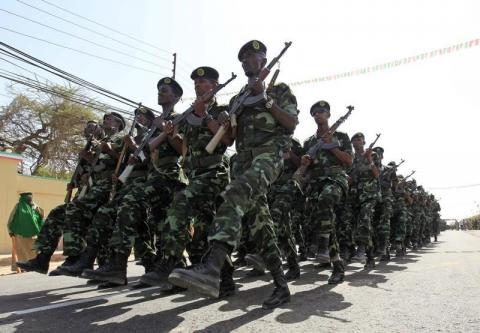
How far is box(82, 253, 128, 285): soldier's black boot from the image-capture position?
4434 millimetres

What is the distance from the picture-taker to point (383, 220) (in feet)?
28.5

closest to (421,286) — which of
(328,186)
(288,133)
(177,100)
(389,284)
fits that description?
(389,284)

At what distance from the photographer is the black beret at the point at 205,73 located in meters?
4.73

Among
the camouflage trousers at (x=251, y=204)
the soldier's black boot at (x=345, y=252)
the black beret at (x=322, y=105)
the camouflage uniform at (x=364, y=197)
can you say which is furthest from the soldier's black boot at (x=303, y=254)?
the camouflage trousers at (x=251, y=204)

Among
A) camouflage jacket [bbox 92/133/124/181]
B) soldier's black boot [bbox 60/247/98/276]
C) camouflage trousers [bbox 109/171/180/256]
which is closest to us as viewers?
camouflage trousers [bbox 109/171/180/256]

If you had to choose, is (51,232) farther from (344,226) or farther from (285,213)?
(344,226)

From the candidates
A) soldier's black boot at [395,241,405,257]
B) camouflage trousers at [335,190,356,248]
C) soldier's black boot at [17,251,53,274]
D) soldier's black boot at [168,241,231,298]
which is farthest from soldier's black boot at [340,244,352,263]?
soldier's black boot at [168,241,231,298]

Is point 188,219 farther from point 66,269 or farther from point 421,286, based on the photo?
point 421,286

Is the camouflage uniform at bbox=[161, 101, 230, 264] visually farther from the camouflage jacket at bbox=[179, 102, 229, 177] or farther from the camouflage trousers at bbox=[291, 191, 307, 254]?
the camouflage trousers at bbox=[291, 191, 307, 254]

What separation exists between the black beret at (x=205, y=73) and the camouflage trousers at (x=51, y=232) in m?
2.54

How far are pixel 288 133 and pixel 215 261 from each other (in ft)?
4.88

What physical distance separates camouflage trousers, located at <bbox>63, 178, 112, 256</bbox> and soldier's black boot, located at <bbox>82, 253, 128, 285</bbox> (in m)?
0.79

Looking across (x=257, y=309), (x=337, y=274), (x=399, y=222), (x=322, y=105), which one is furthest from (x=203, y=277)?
(x=399, y=222)

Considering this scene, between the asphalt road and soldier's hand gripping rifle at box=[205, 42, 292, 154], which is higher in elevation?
soldier's hand gripping rifle at box=[205, 42, 292, 154]
